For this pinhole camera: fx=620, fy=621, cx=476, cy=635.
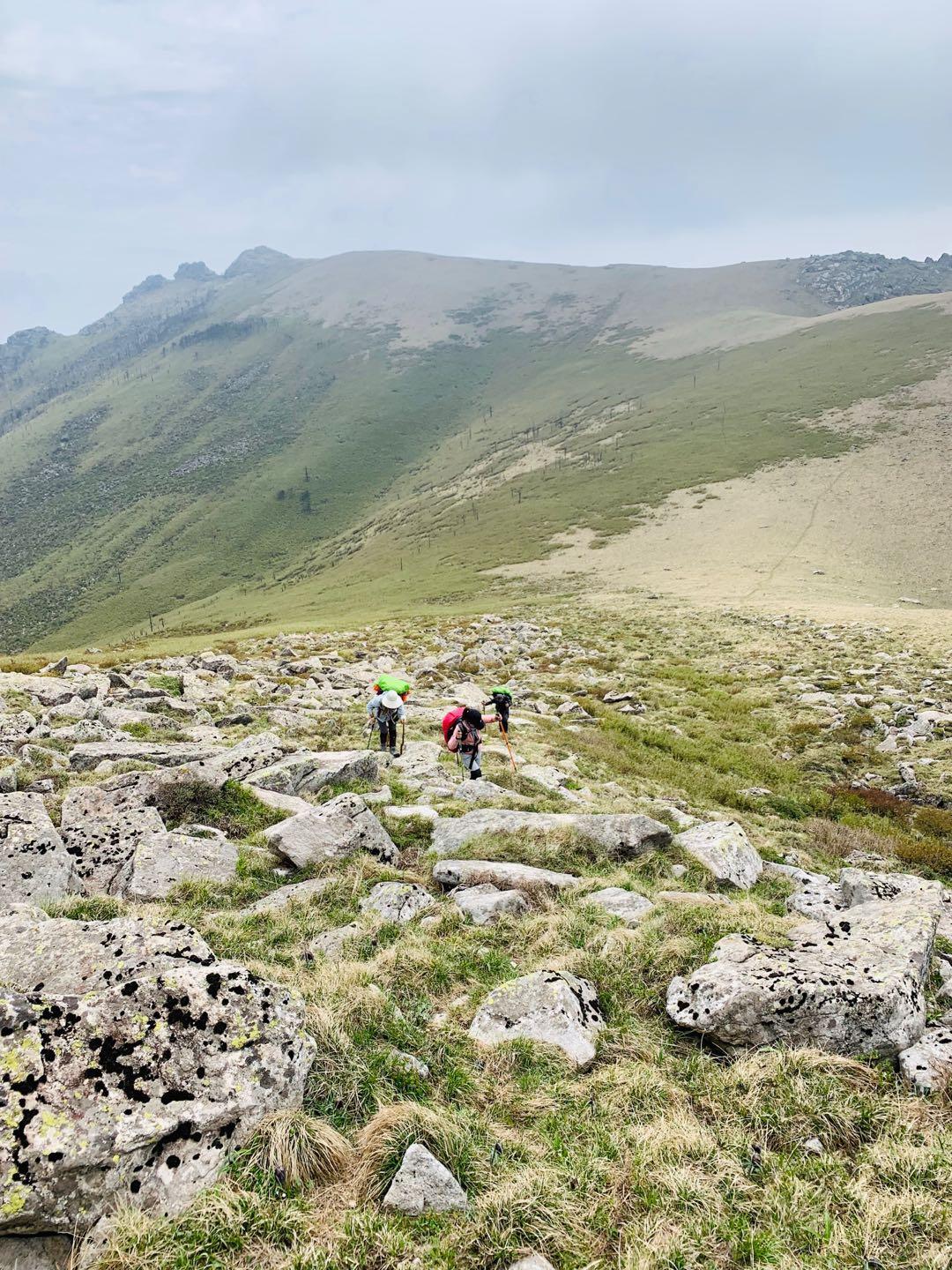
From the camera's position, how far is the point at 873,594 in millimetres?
62312

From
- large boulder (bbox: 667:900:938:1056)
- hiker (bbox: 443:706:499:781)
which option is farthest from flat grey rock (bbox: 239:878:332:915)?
hiker (bbox: 443:706:499:781)

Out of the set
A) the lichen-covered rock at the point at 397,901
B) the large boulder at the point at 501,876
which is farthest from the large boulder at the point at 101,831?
the large boulder at the point at 501,876

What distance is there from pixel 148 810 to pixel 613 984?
7.60m

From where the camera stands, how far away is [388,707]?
16125 mm

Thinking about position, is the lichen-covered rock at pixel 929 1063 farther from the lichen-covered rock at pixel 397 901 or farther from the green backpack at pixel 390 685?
the green backpack at pixel 390 685

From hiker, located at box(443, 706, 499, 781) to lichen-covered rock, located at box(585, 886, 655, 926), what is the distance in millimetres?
5856

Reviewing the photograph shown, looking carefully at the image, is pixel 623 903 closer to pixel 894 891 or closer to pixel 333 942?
pixel 333 942

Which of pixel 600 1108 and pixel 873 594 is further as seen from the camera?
pixel 873 594

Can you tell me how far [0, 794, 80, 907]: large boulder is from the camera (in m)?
8.05

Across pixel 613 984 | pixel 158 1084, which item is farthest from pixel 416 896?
pixel 158 1084

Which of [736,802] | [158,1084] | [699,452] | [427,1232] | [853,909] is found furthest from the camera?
[699,452]

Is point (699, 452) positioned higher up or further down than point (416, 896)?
higher up

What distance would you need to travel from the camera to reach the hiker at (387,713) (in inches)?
632

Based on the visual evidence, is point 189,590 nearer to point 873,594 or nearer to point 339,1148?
point 873,594
